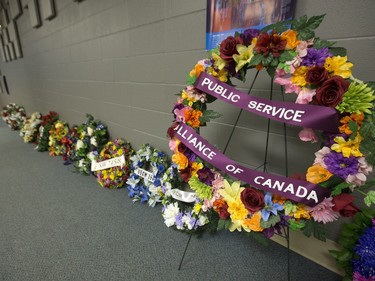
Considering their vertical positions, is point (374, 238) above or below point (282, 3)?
below

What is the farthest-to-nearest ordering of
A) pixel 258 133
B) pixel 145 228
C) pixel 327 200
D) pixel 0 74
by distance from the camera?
pixel 0 74, pixel 145 228, pixel 258 133, pixel 327 200

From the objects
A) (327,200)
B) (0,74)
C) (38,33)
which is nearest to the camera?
(327,200)

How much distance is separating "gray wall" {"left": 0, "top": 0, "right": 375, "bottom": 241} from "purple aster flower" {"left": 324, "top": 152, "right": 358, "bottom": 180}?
39cm

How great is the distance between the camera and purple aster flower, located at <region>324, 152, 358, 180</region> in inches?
28.6

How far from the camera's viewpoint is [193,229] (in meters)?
1.44

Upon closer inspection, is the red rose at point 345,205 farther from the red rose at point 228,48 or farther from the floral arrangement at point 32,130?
the floral arrangement at point 32,130

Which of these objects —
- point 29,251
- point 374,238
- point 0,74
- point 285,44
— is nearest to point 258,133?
point 285,44

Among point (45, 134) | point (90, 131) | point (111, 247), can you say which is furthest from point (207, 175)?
point (45, 134)

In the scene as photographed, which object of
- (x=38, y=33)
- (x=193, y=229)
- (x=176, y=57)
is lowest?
(x=193, y=229)

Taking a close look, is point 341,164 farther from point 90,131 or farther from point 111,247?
point 90,131

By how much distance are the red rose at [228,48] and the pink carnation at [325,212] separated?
0.68 m

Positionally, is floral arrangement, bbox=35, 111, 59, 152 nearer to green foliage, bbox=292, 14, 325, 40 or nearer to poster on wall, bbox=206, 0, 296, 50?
poster on wall, bbox=206, 0, 296, 50

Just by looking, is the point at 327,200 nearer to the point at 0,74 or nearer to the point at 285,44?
the point at 285,44

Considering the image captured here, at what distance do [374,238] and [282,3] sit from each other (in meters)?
1.13
